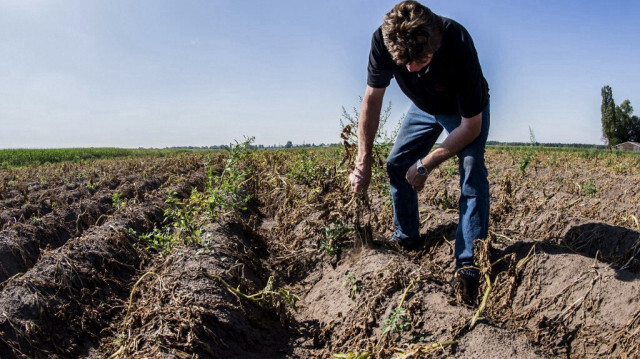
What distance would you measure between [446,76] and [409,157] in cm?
85

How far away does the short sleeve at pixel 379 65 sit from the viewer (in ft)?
9.01

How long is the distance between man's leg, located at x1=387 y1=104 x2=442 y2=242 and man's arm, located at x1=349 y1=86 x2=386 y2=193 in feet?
1.37

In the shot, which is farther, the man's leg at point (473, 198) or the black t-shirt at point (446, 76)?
the man's leg at point (473, 198)

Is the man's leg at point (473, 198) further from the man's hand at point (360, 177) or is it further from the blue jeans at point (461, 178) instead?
the man's hand at point (360, 177)

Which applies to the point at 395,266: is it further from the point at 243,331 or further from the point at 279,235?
the point at 279,235

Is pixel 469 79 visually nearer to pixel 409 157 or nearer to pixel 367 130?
pixel 367 130

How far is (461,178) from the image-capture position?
9.63ft

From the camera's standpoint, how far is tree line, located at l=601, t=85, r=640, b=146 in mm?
53025

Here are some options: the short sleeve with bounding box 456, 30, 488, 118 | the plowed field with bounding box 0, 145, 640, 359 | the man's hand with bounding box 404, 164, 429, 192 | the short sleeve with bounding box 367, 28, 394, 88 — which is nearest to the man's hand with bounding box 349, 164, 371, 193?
the plowed field with bounding box 0, 145, 640, 359

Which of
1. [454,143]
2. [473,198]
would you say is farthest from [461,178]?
[454,143]

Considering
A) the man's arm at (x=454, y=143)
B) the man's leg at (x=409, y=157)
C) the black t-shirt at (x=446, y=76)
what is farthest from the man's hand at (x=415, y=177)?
the man's leg at (x=409, y=157)

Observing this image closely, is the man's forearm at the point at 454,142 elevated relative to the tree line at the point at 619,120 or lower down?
lower down

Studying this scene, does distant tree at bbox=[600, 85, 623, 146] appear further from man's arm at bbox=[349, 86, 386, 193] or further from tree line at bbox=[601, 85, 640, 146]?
man's arm at bbox=[349, 86, 386, 193]

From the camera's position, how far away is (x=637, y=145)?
154 feet
